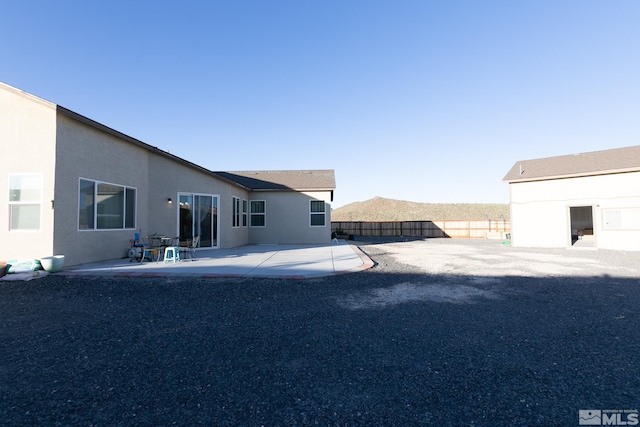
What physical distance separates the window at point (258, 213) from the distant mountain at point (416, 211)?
2636 centimetres

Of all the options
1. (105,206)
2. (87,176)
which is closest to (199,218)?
(105,206)

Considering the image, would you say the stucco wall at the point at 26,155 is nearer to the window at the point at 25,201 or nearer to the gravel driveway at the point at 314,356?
the window at the point at 25,201

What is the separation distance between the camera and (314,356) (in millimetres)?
2996

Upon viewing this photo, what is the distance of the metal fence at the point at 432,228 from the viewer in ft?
84.0

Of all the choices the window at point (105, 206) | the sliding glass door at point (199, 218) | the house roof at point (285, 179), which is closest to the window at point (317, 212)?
the house roof at point (285, 179)

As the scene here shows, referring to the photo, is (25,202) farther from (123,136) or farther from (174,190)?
(174,190)

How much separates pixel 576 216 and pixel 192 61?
27.9 meters

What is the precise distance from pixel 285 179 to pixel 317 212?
3.44 m

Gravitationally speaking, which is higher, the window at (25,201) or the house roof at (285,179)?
the house roof at (285,179)

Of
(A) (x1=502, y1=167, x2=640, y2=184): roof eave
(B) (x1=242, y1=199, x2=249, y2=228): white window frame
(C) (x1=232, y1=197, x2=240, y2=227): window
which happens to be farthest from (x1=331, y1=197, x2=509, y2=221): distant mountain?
(C) (x1=232, y1=197, x2=240, y2=227): window

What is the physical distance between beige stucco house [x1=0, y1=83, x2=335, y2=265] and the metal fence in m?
14.4

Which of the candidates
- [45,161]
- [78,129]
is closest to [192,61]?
[78,129]

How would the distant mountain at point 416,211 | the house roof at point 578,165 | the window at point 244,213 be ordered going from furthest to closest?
the distant mountain at point 416,211 < the window at point 244,213 < the house roof at point 578,165

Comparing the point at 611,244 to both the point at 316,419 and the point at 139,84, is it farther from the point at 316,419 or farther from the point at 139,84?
the point at 139,84
